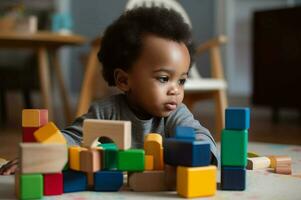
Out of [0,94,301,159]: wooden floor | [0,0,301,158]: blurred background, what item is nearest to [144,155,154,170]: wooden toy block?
[0,94,301,159]: wooden floor

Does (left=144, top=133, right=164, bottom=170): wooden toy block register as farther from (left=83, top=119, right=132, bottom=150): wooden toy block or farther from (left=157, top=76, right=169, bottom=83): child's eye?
(left=157, top=76, right=169, bottom=83): child's eye

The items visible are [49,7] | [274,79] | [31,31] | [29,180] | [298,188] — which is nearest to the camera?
[29,180]

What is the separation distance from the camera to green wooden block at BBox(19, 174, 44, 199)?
30.0 inches

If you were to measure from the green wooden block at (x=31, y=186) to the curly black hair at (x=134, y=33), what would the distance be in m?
0.34

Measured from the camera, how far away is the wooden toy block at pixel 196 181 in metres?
0.76

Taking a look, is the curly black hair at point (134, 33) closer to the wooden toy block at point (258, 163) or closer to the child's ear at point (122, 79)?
the child's ear at point (122, 79)

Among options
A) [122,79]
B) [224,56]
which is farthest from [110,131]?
[224,56]

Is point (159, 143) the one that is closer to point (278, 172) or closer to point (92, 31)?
point (278, 172)

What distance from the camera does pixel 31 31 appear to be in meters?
2.23

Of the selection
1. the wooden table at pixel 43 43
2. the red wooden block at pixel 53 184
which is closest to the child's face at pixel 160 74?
the red wooden block at pixel 53 184

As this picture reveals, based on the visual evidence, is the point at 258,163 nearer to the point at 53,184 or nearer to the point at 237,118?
the point at 237,118

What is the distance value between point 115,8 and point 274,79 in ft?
4.43

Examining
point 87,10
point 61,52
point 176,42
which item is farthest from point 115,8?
point 176,42

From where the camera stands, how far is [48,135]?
0.79 m
